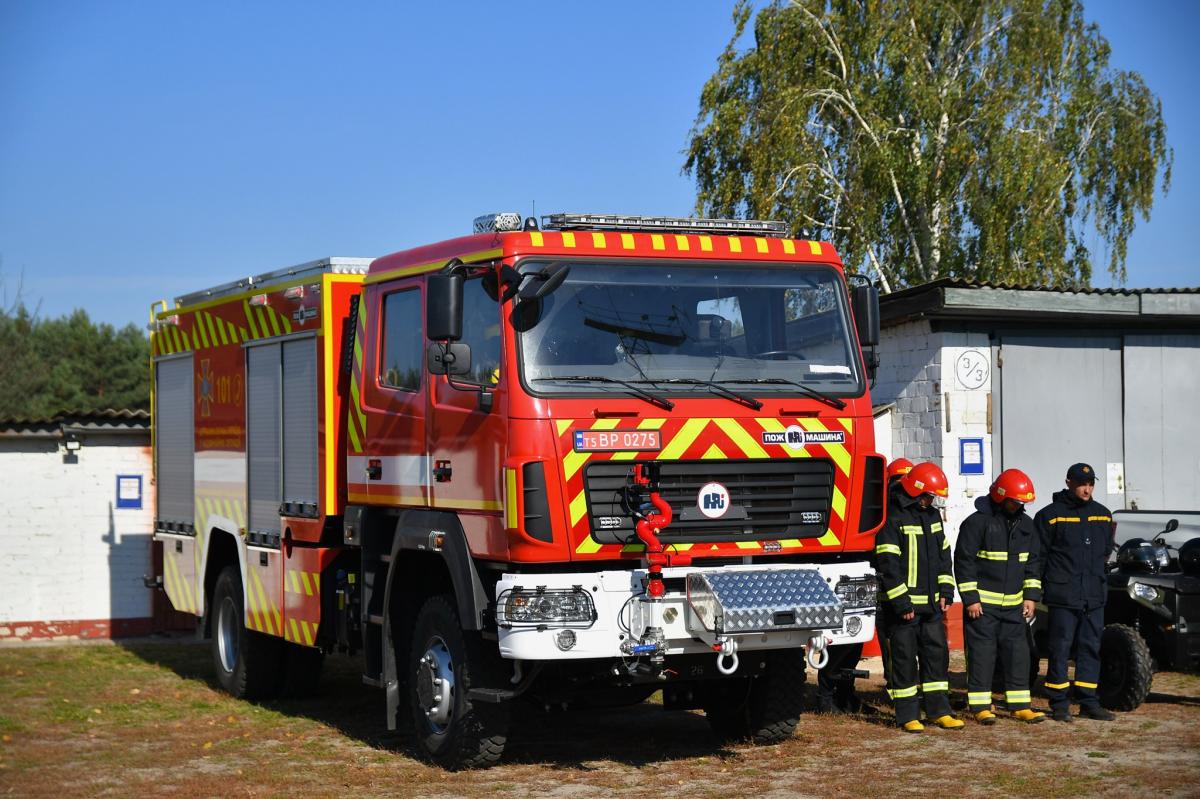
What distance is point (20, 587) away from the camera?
634 inches

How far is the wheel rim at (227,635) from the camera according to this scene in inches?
468

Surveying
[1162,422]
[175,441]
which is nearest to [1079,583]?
[1162,422]

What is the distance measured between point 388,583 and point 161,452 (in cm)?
539

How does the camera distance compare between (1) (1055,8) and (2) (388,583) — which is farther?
(1) (1055,8)

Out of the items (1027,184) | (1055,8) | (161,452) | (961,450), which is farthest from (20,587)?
(1055,8)

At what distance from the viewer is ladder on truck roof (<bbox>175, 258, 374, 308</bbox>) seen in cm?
1012

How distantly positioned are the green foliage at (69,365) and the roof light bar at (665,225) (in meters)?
59.8

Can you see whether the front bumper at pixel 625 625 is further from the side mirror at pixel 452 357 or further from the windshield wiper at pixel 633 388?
the side mirror at pixel 452 357

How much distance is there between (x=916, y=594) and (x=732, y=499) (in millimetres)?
2432

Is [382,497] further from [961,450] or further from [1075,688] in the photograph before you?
[961,450]

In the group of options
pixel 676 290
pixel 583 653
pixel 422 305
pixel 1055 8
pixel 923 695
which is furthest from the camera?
pixel 1055 8

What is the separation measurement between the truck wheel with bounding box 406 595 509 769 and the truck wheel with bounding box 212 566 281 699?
3107 millimetres

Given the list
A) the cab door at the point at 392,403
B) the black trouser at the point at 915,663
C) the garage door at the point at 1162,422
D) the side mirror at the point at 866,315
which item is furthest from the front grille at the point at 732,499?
the garage door at the point at 1162,422

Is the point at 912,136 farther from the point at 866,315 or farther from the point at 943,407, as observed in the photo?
the point at 866,315
